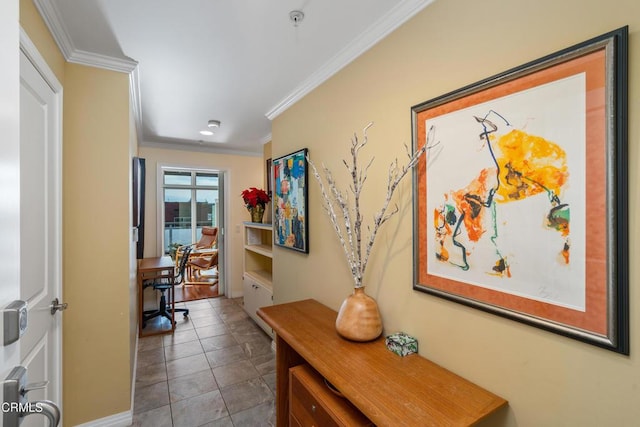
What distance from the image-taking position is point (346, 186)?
185cm

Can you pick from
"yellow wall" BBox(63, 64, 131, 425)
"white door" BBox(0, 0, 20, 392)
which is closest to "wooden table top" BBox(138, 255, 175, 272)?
"yellow wall" BBox(63, 64, 131, 425)

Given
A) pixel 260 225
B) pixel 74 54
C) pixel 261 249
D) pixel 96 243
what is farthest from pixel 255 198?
pixel 74 54

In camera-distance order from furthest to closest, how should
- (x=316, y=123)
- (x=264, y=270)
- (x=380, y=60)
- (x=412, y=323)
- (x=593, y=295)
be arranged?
(x=264, y=270)
(x=316, y=123)
(x=380, y=60)
(x=412, y=323)
(x=593, y=295)

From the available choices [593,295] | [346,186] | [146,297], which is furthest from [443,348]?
[146,297]

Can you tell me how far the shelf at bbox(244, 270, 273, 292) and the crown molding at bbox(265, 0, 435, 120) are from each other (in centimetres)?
198

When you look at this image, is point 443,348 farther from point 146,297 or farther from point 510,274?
point 146,297

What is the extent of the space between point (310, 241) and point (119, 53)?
176cm

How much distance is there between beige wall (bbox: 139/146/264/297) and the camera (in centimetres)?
433

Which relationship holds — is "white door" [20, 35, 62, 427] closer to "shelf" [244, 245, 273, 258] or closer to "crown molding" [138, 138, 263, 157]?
"shelf" [244, 245, 273, 258]

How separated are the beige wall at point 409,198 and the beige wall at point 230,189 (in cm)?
311

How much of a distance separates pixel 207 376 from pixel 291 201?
1716 mm

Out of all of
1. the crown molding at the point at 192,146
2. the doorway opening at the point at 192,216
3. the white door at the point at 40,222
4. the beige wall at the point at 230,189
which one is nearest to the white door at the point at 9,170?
the white door at the point at 40,222

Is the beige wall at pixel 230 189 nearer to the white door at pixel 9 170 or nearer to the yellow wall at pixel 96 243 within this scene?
the yellow wall at pixel 96 243

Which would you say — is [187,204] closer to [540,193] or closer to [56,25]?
[56,25]
